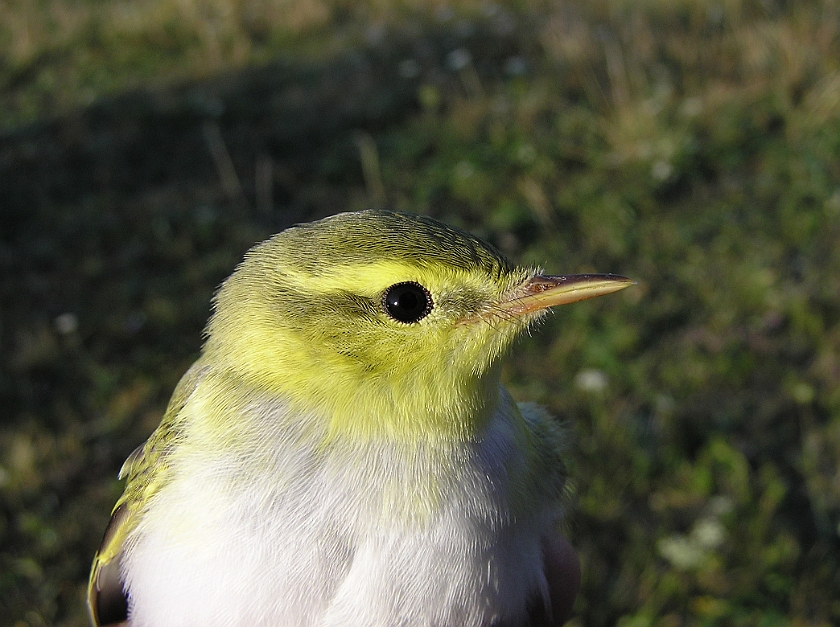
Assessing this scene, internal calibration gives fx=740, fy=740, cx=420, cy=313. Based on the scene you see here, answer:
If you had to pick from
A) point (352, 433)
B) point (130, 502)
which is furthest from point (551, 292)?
point (130, 502)

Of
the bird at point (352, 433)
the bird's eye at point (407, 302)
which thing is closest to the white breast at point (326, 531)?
the bird at point (352, 433)

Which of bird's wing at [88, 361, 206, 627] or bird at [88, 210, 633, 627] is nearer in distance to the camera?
bird at [88, 210, 633, 627]

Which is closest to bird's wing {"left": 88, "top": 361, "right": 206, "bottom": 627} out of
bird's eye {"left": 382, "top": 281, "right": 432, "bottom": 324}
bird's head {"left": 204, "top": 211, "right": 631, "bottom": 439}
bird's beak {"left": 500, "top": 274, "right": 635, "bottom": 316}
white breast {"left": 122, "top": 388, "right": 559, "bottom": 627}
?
white breast {"left": 122, "top": 388, "right": 559, "bottom": 627}

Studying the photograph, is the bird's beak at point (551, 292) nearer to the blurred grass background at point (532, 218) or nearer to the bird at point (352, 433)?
the bird at point (352, 433)

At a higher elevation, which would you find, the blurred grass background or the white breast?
the white breast

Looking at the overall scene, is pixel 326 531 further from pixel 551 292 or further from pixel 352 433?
pixel 551 292

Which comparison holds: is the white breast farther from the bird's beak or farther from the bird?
the bird's beak

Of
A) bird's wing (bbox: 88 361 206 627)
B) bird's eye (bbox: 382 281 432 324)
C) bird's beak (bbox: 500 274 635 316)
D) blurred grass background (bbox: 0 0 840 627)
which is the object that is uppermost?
bird's eye (bbox: 382 281 432 324)

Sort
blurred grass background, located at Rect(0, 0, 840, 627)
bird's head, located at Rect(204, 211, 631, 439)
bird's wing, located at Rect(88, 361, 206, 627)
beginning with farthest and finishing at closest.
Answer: blurred grass background, located at Rect(0, 0, 840, 627) < bird's wing, located at Rect(88, 361, 206, 627) < bird's head, located at Rect(204, 211, 631, 439)
